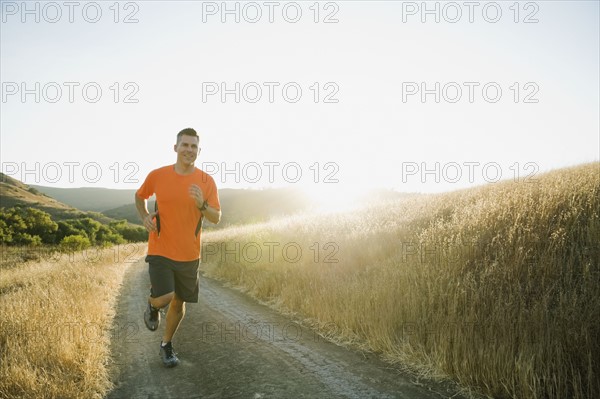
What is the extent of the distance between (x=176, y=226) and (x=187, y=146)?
1010 millimetres

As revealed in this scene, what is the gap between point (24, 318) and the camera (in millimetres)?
5051

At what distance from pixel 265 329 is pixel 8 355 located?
334 centimetres

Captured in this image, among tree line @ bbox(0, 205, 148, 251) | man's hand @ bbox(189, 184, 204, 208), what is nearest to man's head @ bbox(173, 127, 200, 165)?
man's hand @ bbox(189, 184, 204, 208)

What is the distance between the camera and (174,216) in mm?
4277

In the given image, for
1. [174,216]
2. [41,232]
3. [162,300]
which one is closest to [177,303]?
[162,300]

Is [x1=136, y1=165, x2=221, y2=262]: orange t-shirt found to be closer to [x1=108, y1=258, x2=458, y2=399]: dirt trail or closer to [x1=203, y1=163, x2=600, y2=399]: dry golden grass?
[x1=108, y1=258, x2=458, y2=399]: dirt trail

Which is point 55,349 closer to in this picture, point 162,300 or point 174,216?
point 162,300

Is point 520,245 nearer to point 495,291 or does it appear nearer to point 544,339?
point 495,291

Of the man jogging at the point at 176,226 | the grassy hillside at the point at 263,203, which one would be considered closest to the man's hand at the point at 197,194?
the man jogging at the point at 176,226

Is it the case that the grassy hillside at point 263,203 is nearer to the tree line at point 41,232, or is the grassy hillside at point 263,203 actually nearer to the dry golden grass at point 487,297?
the tree line at point 41,232

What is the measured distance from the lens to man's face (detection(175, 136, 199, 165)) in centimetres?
437

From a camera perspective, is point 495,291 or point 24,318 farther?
point 24,318

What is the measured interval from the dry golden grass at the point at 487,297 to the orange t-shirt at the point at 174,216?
2629 mm

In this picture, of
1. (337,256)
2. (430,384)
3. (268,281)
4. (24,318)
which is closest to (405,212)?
(337,256)
